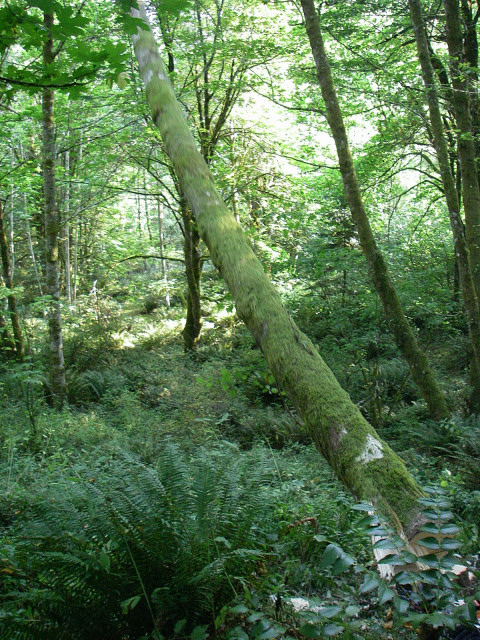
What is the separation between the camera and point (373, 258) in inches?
240

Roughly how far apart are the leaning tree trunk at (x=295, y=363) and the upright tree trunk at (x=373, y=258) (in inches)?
148

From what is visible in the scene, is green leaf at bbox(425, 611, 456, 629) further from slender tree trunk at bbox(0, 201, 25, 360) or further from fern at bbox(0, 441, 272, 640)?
slender tree trunk at bbox(0, 201, 25, 360)

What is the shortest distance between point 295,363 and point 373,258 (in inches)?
176

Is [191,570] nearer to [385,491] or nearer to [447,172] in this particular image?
[385,491]

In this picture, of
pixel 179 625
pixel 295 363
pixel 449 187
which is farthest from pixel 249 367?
pixel 449 187

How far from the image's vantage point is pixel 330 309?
9.20 metres

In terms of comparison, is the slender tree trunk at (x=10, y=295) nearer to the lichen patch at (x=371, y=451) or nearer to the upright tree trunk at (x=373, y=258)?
the upright tree trunk at (x=373, y=258)

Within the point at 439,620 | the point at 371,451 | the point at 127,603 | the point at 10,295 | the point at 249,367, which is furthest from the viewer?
the point at 10,295

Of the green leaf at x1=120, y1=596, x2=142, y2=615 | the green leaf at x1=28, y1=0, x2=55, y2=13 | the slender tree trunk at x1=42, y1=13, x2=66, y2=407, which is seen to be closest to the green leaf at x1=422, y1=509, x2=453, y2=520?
the green leaf at x1=120, y1=596, x2=142, y2=615

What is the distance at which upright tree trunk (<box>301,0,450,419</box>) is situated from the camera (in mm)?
5859

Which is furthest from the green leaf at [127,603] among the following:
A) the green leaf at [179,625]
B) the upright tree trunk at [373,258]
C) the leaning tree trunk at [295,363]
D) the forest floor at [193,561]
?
the upright tree trunk at [373,258]

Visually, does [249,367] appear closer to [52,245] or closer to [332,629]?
[332,629]

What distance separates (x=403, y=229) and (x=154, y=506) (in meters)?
13.6

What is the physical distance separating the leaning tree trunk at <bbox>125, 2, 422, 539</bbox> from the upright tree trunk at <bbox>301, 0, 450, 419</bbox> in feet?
12.3
